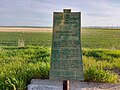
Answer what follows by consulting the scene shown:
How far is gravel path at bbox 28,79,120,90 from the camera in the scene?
5.77 metres

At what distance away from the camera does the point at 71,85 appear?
6.01 metres

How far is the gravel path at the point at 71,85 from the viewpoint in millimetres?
5773

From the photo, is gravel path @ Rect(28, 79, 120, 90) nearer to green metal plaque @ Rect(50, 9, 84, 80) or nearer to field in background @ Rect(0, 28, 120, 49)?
green metal plaque @ Rect(50, 9, 84, 80)

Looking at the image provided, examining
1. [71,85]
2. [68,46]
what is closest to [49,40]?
[71,85]

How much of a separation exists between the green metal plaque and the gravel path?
0.67 meters

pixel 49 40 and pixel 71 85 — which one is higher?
pixel 71 85

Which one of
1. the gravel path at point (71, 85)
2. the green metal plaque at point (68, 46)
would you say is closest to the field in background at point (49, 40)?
the gravel path at point (71, 85)

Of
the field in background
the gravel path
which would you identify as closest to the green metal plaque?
the gravel path

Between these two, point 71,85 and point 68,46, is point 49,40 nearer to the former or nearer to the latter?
point 71,85

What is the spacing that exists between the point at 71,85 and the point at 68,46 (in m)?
1.18

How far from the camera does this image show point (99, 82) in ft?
20.7

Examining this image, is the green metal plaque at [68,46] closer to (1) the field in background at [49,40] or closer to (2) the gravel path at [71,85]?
(2) the gravel path at [71,85]

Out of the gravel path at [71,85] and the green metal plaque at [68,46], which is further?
the gravel path at [71,85]

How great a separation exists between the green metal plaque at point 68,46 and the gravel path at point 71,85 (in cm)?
67
